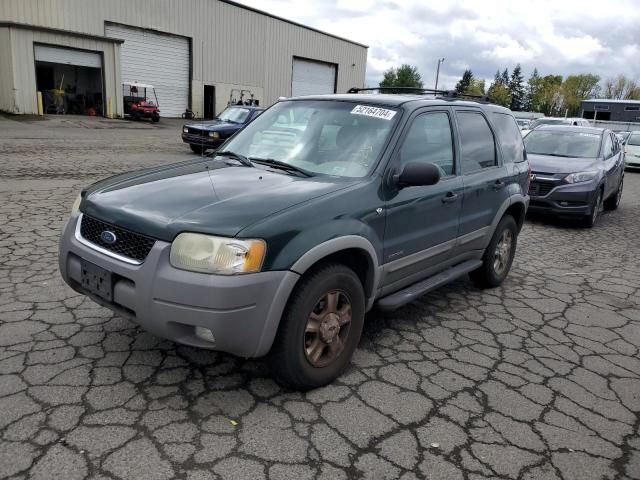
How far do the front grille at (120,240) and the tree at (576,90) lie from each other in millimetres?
98441

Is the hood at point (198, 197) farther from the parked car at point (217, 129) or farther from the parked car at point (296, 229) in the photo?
the parked car at point (217, 129)

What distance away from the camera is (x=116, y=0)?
98.2 feet

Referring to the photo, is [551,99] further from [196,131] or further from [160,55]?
[196,131]

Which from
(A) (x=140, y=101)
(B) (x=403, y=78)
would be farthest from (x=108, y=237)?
(B) (x=403, y=78)

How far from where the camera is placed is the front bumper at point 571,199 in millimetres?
8406

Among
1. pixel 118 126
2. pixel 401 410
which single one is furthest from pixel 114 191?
pixel 118 126

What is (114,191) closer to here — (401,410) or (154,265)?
(154,265)

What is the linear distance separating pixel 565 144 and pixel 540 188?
1.72 m

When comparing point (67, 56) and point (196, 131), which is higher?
point (67, 56)

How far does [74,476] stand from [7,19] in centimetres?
3092

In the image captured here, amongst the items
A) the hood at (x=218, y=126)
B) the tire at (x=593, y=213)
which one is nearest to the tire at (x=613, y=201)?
the tire at (x=593, y=213)

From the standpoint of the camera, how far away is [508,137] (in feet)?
16.8

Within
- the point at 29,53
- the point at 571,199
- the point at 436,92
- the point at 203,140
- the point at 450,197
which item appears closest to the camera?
the point at 450,197

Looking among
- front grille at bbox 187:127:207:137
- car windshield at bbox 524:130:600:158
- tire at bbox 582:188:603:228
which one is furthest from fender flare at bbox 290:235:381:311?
front grille at bbox 187:127:207:137
